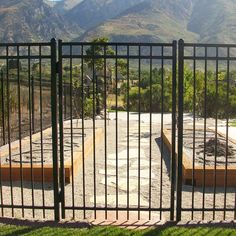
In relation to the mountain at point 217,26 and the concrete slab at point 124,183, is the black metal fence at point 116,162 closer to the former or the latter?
the concrete slab at point 124,183

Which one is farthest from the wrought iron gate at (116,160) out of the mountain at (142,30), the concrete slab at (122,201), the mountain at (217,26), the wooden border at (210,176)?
the mountain at (142,30)

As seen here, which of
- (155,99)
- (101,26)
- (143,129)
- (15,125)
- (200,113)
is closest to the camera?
(15,125)

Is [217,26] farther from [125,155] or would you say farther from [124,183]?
[124,183]

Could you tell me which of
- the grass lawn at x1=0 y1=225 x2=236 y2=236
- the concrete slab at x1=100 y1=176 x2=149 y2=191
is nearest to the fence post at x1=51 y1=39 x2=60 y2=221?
the grass lawn at x1=0 y1=225 x2=236 y2=236

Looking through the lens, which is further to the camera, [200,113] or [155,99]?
[155,99]

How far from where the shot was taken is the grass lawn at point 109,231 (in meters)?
5.00

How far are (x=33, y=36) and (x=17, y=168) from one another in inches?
7684

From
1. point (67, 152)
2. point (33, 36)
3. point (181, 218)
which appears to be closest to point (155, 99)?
point (67, 152)

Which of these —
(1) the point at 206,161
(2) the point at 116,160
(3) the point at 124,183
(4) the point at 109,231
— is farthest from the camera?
(1) the point at 206,161

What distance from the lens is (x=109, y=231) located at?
5043 mm

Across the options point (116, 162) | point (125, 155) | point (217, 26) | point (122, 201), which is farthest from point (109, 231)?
point (217, 26)

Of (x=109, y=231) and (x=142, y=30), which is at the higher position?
(x=142, y=30)

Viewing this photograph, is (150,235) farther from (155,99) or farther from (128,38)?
(128,38)

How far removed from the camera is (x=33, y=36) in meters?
197
